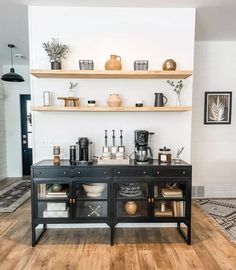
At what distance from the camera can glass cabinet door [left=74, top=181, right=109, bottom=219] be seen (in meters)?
2.65

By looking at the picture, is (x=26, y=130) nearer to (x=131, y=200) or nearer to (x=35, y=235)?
(x=35, y=235)

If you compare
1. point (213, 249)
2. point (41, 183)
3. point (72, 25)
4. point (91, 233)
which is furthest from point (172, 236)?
point (72, 25)

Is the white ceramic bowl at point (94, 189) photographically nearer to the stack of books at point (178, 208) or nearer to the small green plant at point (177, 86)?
the stack of books at point (178, 208)

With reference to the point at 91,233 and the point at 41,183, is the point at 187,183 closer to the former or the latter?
the point at 91,233

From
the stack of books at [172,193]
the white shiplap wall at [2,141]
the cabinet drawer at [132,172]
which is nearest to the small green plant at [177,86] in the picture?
the cabinet drawer at [132,172]

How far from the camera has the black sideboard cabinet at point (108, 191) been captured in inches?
103

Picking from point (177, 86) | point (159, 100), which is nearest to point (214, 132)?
point (177, 86)

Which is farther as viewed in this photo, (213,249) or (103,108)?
(103,108)

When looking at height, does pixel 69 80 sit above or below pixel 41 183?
above

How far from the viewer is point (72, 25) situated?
9.79 feet

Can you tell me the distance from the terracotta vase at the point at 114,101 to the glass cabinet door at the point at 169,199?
1.09 m

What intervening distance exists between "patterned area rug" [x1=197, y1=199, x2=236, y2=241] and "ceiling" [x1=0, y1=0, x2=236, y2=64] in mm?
2880

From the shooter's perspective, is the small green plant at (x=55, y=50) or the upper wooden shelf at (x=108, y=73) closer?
the upper wooden shelf at (x=108, y=73)

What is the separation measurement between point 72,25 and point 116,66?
0.83 metres
